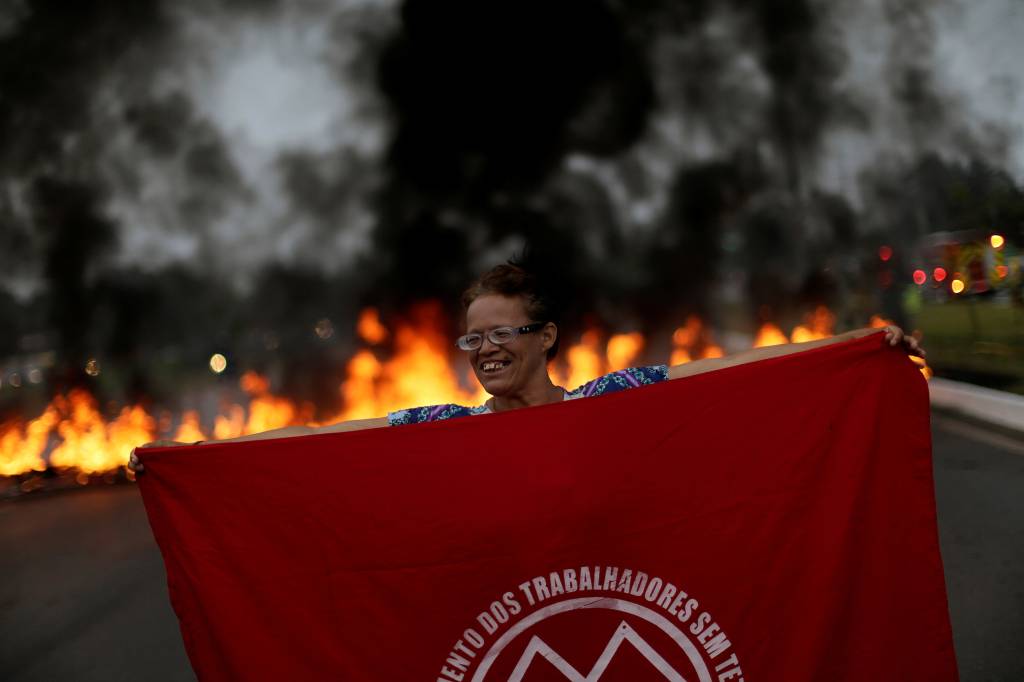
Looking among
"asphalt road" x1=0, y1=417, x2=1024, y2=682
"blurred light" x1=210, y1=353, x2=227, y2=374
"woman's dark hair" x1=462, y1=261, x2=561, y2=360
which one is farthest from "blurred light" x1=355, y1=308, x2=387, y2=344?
"woman's dark hair" x1=462, y1=261, x2=561, y2=360

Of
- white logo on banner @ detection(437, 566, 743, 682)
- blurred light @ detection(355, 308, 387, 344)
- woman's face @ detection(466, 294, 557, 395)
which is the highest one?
blurred light @ detection(355, 308, 387, 344)

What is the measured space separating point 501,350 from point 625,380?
0.40m

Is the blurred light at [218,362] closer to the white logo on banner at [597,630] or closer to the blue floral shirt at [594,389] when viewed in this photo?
the blue floral shirt at [594,389]

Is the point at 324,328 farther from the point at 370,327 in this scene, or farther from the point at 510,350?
the point at 510,350

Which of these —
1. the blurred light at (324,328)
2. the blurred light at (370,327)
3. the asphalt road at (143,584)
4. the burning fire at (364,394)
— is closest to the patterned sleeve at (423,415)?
the asphalt road at (143,584)

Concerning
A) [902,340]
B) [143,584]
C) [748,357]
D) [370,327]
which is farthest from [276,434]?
[370,327]

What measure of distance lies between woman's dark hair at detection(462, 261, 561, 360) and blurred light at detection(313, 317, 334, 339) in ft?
43.8

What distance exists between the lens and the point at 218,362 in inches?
623

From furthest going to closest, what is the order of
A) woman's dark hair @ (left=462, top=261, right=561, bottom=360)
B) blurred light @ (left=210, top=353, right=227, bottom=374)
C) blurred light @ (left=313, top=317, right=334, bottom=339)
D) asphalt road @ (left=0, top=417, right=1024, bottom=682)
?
blurred light @ (left=210, top=353, right=227, bottom=374) < blurred light @ (left=313, top=317, right=334, bottom=339) < asphalt road @ (left=0, top=417, right=1024, bottom=682) < woman's dark hair @ (left=462, top=261, right=561, bottom=360)

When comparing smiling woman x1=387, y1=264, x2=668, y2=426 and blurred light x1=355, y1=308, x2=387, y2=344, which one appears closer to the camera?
smiling woman x1=387, y1=264, x2=668, y2=426

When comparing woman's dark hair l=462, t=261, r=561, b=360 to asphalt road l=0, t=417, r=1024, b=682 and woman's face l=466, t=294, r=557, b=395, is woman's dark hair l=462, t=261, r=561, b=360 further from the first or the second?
asphalt road l=0, t=417, r=1024, b=682

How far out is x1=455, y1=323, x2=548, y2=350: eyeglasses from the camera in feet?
6.98

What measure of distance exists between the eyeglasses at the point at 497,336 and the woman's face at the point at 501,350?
1 cm

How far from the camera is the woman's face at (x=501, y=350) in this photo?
215 cm
